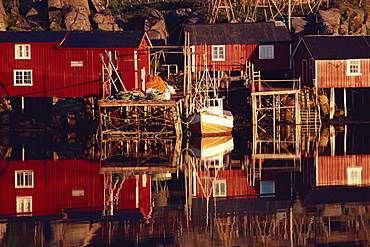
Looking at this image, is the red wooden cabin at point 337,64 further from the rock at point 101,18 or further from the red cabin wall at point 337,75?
the rock at point 101,18

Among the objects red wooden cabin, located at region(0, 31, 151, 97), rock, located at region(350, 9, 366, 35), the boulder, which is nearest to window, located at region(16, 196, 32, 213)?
red wooden cabin, located at region(0, 31, 151, 97)

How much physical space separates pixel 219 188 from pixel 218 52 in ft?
96.0

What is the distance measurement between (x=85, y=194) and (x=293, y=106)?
87.1 ft

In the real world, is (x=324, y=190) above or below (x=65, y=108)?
below

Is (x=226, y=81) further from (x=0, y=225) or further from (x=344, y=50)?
(x=0, y=225)

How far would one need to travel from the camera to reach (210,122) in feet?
148

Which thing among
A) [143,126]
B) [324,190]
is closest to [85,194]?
[324,190]

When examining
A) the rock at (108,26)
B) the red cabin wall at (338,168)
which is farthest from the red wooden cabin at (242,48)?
the red cabin wall at (338,168)

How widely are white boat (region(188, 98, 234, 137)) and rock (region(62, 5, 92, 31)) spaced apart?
18516 mm

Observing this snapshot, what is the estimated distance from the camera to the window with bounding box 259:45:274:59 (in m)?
56.0

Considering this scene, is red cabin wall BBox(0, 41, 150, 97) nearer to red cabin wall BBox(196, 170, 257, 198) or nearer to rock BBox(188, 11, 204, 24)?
rock BBox(188, 11, 204, 24)

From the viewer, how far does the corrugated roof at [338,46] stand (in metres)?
51.2

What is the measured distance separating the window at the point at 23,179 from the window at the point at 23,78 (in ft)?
61.2

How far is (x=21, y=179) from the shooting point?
3067 cm
